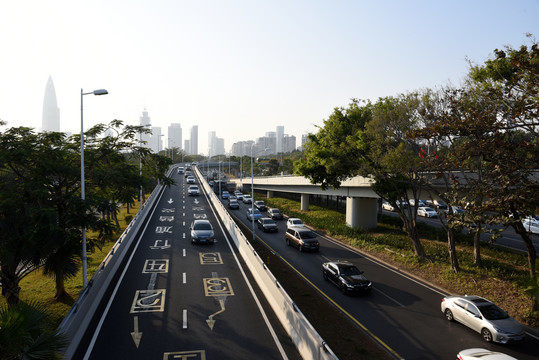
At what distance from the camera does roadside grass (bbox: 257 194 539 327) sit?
17.4 m

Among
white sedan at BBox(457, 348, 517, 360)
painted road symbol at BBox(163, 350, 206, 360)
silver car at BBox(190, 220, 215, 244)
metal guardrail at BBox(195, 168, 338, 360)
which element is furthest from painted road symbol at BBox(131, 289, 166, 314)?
white sedan at BBox(457, 348, 517, 360)

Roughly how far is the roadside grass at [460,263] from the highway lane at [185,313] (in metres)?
11.1

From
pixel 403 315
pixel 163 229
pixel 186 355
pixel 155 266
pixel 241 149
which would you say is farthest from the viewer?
pixel 241 149

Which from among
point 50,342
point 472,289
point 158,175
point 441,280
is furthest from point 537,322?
point 158,175

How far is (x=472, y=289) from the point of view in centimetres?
1872

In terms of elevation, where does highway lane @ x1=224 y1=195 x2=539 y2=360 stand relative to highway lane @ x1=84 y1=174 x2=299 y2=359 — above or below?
below

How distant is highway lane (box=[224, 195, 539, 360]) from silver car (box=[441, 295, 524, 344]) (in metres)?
0.34

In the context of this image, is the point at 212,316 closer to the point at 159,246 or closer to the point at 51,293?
the point at 51,293

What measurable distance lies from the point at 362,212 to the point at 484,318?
23.8 meters

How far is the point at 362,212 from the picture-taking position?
122ft

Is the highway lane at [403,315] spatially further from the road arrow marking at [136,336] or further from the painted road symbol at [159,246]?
the painted road symbol at [159,246]

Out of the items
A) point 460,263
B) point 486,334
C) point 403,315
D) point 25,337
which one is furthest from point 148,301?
point 460,263

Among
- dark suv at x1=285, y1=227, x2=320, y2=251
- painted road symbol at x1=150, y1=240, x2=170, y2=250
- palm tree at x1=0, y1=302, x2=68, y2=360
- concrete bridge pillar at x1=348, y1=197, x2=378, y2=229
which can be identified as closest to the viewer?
palm tree at x1=0, y1=302, x2=68, y2=360

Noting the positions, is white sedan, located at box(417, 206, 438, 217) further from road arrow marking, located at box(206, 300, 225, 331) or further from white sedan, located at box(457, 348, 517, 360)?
road arrow marking, located at box(206, 300, 225, 331)
